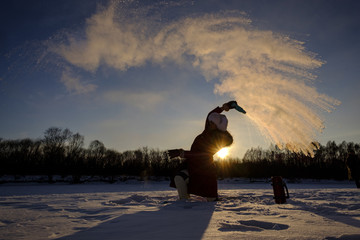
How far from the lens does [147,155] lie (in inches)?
2147

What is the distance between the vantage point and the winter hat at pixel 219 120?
14.9 ft

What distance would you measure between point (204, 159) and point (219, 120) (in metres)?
0.90

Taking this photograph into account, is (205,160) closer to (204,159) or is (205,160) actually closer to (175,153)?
(204,159)

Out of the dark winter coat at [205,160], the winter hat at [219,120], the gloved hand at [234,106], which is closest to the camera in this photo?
the dark winter coat at [205,160]

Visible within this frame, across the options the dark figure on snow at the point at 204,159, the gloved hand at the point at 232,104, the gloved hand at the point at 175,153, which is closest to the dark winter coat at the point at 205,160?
the dark figure on snow at the point at 204,159

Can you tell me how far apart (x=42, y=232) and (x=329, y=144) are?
70925 mm

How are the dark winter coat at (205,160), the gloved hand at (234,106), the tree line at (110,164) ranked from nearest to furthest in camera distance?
the dark winter coat at (205,160), the gloved hand at (234,106), the tree line at (110,164)

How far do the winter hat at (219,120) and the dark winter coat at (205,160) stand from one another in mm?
127

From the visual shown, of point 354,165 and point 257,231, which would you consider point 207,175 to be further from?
point 354,165

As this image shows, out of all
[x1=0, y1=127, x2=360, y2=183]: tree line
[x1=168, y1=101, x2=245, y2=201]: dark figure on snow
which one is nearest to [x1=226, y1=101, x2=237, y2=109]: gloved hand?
[x1=168, y1=101, x2=245, y2=201]: dark figure on snow

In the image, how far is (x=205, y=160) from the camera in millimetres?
4590

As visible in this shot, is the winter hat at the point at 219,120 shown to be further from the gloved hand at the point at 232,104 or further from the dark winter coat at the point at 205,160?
the gloved hand at the point at 232,104

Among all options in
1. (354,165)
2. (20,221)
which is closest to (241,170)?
(354,165)

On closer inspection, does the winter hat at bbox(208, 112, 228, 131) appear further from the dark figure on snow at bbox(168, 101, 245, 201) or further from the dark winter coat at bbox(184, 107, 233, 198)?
the dark winter coat at bbox(184, 107, 233, 198)
